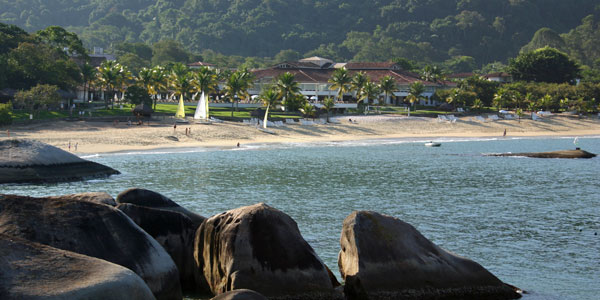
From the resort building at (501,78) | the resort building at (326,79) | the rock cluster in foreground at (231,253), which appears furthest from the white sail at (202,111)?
the resort building at (501,78)

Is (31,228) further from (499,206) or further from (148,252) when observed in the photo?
(499,206)

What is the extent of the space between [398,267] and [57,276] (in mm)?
7587

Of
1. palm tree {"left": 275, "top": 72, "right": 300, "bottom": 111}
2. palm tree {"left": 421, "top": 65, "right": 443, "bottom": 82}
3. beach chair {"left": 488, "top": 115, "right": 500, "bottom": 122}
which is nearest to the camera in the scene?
palm tree {"left": 275, "top": 72, "right": 300, "bottom": 111}

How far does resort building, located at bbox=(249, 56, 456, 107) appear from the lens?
358ft

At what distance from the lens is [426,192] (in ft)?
123

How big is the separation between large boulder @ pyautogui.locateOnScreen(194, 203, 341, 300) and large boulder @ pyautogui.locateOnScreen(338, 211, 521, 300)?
77 cm

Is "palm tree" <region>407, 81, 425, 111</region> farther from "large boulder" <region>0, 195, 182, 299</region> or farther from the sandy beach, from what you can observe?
"large boulder" <region>0, 195, 182, 299</region>

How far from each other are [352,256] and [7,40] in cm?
7719

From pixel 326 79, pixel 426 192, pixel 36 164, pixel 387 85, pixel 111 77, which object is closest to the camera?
pixel 426 192

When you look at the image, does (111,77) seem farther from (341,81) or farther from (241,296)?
(241,296)

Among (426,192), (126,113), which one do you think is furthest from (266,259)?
(126,113)

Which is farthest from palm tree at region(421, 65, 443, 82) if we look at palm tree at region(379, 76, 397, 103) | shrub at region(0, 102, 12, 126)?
shrub at region(0, 102, 12, 126)

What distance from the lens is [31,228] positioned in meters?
13.2

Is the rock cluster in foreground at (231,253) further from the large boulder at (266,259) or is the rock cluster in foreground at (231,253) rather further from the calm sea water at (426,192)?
the calm sea water at (426,192)
